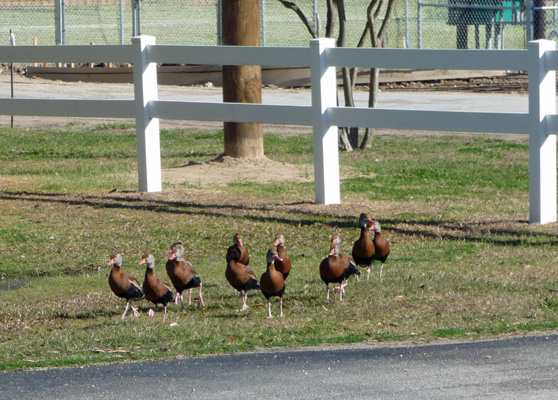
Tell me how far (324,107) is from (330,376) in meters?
5.46

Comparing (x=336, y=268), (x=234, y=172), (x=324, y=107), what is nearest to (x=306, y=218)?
(x=324, y=107)

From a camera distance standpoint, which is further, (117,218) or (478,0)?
(478,0)

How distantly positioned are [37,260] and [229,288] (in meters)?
2.05

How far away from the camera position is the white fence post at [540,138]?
30.4ft

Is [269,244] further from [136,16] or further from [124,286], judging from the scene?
[136,16]

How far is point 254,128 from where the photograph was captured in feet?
42.7

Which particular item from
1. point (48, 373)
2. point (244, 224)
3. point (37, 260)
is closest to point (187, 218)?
point (244, 224)

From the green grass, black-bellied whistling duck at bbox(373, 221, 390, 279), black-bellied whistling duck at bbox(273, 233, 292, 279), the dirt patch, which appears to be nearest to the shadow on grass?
the green grass

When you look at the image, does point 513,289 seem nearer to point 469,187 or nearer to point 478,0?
point 469,187

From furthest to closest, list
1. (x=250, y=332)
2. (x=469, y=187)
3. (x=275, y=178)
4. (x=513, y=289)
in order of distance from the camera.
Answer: (x=275, y=178), (x=469, y=187), (x=513, y=289), (x=250, y=332)

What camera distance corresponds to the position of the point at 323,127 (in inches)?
414

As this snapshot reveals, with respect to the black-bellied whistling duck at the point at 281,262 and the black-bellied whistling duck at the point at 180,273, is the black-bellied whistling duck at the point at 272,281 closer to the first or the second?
the black-bellied whistling duck at the point at 281,262

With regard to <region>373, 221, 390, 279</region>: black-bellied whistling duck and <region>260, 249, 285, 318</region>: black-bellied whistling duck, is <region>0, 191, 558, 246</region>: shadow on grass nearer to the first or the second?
<region>373, 221, 390, 279</region>: black-bellied whistling duck

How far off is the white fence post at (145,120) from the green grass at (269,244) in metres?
0.32
